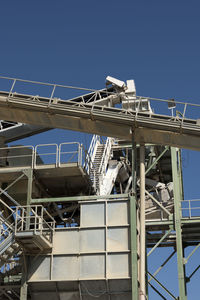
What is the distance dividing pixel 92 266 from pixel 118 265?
1.22 metres

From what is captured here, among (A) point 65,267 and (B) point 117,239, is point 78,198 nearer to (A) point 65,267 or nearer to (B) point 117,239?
(B) point 117,239

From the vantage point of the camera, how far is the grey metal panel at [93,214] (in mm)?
26469

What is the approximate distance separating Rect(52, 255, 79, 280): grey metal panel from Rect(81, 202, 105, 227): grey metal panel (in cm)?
175

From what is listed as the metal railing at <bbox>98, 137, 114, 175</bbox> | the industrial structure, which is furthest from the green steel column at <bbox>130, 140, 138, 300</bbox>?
the metal railing at <bbox>98, 137, 114, 175</bbox>

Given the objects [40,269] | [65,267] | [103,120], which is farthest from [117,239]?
[103,120]

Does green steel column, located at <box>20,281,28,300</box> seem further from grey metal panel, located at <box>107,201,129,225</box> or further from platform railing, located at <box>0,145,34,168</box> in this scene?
platform railing, located at <box>0,145,34,168</box>

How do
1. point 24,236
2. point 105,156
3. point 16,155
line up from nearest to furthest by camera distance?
point 24,236 < point 16,155 < point 105,156

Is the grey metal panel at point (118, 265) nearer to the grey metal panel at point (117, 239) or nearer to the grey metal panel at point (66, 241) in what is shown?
the grey metal panel at point (117, 239)

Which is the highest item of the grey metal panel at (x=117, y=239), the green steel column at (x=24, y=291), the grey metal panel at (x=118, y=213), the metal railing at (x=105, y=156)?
the metal railing at (x=105, y=156)

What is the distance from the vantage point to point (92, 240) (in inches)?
1030

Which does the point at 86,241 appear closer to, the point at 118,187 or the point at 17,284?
the point at 17,284

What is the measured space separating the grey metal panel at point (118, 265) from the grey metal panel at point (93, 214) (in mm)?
1742

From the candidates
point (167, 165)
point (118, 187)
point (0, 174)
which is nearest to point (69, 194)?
point (0, 174)

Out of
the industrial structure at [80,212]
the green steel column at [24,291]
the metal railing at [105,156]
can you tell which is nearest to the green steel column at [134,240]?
the industrial structure at [80,212]
